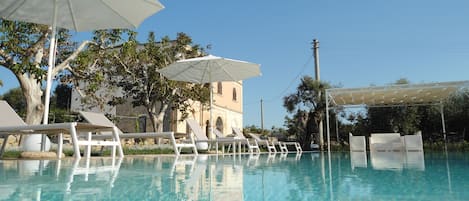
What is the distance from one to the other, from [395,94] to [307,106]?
22.1 ft

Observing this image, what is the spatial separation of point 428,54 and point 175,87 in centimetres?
1624

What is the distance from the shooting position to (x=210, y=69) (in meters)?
11.3

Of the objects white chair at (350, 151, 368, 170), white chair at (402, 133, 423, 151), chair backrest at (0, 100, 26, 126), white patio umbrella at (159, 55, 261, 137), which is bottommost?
white chair at (350, 151, 368, 170)

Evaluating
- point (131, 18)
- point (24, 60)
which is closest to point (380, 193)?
point (131, 18)

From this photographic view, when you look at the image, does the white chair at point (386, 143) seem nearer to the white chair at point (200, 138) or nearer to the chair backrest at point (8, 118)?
the white chair at point (200, 138)

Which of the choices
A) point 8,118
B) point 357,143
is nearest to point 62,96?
point 357,143

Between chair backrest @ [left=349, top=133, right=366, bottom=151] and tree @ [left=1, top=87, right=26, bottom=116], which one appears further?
tree @ [left=1, top=87, right=26, bottom=116]

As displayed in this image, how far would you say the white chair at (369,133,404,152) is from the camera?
14.5m

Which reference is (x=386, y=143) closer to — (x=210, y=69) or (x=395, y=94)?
(x=395, y=94)

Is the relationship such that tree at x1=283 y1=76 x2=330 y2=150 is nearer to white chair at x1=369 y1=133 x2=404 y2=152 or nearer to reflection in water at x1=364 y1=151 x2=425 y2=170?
white chair at x1=369 y1=133 x2=404 y2=152

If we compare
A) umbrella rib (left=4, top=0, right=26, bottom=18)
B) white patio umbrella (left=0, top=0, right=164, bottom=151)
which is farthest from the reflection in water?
umbrella rib (left=4, top=0, right=26, bottom=18)

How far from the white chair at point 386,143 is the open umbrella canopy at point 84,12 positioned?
11.2m

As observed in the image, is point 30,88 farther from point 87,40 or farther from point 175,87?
point 175,87

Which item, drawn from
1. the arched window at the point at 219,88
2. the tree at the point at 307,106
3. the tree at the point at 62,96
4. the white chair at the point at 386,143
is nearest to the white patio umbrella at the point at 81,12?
the white chair at the point at 386,143
